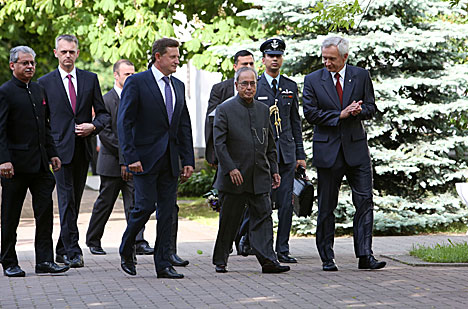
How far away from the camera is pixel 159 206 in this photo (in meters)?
8.60

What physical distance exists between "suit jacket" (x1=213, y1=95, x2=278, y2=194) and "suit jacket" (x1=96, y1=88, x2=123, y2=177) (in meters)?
2.41

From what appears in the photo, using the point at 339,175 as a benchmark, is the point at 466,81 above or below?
above

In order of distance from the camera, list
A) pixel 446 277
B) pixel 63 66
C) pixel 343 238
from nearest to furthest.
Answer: pixel 446 277 < pixel 63 66 < pixel 343 238

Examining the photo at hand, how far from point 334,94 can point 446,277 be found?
2028 mm

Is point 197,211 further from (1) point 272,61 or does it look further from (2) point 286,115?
(1) point 272,61

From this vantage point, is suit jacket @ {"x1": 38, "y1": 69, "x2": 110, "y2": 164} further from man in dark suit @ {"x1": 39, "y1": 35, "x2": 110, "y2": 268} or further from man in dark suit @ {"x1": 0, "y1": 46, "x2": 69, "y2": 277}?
man in dark suit @ {"x1": 0, "y1": 46, "x2": 69, "y2": 277}

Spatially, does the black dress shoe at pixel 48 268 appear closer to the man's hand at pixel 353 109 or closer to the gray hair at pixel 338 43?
the man's hand at pixel 353 109

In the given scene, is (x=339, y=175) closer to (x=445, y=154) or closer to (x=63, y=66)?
(x=63, y=66)

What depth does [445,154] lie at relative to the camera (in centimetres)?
1329

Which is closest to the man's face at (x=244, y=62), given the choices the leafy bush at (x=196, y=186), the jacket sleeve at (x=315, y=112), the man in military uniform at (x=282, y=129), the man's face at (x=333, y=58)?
the man in military uniform at (x=282, y=129)

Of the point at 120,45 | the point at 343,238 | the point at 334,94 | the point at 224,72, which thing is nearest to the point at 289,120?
the point at 334,94

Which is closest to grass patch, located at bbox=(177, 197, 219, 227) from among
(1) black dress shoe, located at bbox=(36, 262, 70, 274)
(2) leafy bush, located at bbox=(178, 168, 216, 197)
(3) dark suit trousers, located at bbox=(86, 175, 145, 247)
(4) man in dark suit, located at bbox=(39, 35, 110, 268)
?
(2) leafy bush, located at bbox=(178, 168, 216, 197)

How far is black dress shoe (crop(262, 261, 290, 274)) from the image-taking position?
8.72 metres

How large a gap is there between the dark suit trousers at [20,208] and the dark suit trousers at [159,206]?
32.4 inches
